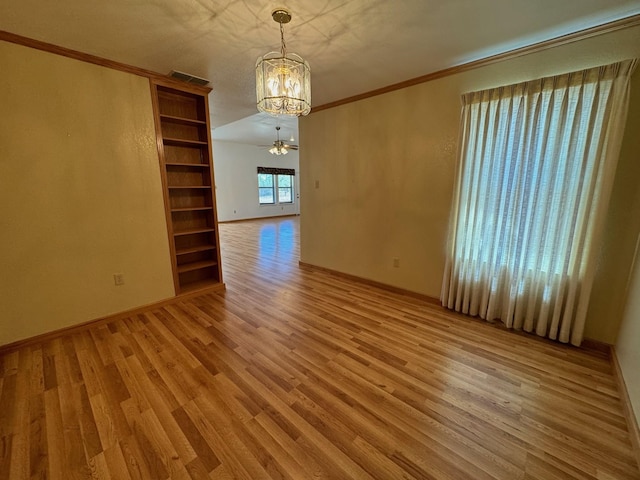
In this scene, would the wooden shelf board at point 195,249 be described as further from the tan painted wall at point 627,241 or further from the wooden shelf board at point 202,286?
the tan painted wall at point 627,241

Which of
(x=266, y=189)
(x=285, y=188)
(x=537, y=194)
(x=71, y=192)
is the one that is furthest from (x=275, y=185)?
(x=537, y=194)

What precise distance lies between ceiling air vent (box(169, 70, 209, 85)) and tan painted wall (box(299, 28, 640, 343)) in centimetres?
158

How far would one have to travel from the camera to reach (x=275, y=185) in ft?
35.0

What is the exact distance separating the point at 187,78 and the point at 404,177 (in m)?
2.64

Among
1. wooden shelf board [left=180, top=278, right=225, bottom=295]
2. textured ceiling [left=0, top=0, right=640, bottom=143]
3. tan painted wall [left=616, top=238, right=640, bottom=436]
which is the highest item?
textured ceiling [left=0, top=0, right=640, bottom=143]

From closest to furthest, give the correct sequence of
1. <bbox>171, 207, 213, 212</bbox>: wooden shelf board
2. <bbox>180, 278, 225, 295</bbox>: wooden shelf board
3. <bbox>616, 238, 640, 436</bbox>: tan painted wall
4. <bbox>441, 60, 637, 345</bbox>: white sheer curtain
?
<bbox>616, 238, 640, 436</bbox>: tan painted wall < <bbox>441, 60, 637, 345</bbox>: white sheer curtain < <bbox>171, 207, 213, 212</bbox>: wooden shelf board < <bbox>180, 278, 225, 295</bbox>: wooden shelf board

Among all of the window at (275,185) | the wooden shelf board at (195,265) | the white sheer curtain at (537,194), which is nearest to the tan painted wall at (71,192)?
the wooden shelf board at (195,265)

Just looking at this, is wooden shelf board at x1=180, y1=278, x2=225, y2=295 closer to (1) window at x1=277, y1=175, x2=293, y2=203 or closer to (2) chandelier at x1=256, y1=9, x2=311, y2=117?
(2) chandelier at x1=256, y1=9, x2=311, y2=117

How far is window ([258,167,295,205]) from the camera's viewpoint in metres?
10.1

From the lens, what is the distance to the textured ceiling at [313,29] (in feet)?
5.51

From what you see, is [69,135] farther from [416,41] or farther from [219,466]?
[416,41]

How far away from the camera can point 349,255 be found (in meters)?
3.81

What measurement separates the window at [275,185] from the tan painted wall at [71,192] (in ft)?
24.5

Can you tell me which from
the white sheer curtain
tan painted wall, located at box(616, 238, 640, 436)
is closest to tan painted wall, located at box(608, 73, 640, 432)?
tan painted wall, located at box(616, 238, 640, 436)
